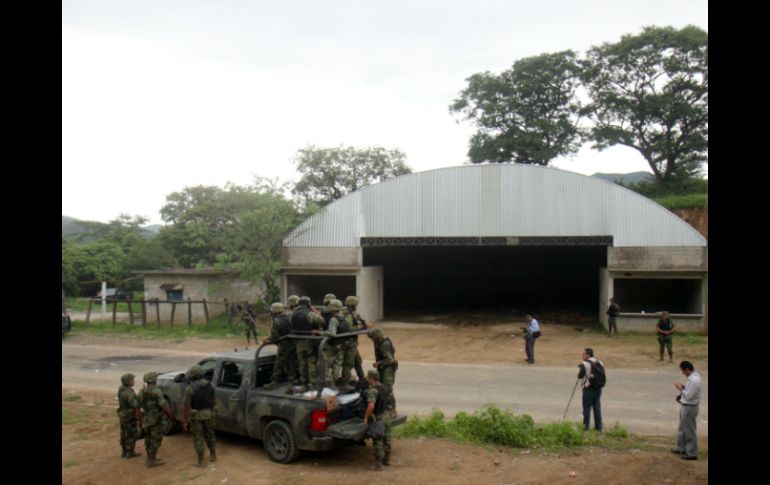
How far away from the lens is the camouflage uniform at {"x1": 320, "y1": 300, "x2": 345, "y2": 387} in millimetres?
8797

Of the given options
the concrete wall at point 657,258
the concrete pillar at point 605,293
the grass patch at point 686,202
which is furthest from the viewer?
the grass patch at point 686,202

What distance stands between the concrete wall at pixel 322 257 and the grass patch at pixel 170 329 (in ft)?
11.6

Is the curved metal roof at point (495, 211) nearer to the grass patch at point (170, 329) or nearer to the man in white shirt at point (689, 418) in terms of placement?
the grass patch at point (170, 329)

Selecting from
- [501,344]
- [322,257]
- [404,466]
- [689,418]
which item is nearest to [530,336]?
[501,344]

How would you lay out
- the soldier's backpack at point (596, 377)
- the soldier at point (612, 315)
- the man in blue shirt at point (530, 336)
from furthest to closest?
the soldier at point (612, 315) → the man in blue shirt at point (530, 336) → the soldier's backpack at point (596, 377)

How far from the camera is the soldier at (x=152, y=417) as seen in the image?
8531mm

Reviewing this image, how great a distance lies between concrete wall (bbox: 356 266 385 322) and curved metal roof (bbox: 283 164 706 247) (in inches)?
62.6

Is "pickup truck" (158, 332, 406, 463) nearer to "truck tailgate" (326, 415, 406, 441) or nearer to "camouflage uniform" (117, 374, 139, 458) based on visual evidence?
"truck tailgate" (326, 415, 406, 441)

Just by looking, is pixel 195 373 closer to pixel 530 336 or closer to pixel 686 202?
pixel 530 336

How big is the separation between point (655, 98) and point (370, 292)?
86.0 ft

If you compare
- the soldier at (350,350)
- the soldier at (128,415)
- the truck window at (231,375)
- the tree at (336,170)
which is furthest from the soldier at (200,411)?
the tree at (336,170)
